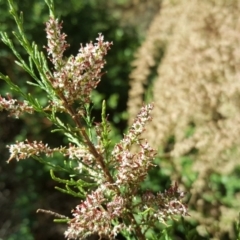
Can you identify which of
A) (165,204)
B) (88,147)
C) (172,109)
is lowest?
(165,204)

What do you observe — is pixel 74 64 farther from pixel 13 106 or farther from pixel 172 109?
pixel 172 109

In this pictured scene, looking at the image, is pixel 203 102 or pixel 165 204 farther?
pixel 203 102

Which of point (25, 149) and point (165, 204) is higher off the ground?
point (25, 149)

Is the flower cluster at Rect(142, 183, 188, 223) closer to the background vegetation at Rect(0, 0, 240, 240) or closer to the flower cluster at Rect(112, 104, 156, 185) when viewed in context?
the flower cluster at Rect(112, 104, 156, 185)

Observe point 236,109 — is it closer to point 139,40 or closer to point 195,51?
point 195,51

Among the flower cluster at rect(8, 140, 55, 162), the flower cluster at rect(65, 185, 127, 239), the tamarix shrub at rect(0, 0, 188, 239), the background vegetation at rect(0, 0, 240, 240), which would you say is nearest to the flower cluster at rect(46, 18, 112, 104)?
the tamarix shrub at rect(0, 0, 188, 239)

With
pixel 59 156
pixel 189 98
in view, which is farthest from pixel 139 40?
pixel 189 98

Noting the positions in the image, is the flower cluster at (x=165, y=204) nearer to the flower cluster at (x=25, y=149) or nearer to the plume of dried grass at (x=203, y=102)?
the flower cluster at (x=25, y=149)

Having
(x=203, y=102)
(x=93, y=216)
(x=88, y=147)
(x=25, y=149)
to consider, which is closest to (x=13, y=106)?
(x=25, y=149)
